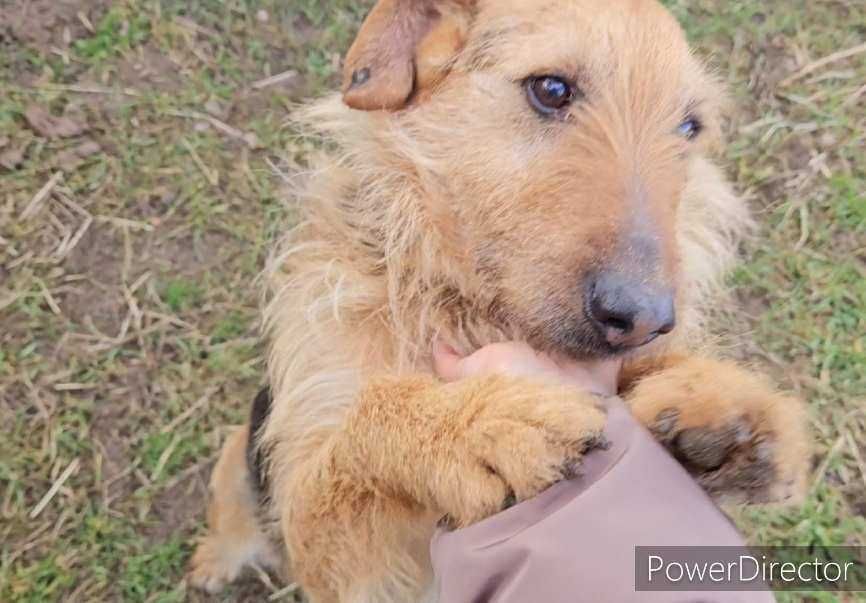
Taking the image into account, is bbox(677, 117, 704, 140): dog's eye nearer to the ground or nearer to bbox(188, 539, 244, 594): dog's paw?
the ground

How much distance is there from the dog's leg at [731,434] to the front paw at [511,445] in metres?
0.20

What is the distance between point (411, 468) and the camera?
1898 millimetres

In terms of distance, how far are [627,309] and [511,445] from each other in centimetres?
42

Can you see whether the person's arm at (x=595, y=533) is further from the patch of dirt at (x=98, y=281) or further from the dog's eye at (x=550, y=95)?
the patch of dirt at (x=98, y=281)

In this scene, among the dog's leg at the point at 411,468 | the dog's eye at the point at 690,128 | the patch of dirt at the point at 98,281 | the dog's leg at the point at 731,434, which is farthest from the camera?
the patch of dirt at the point at 98,281

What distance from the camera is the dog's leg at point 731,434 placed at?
1832 mm

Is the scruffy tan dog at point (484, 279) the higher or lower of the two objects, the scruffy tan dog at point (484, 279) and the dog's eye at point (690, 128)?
the lower

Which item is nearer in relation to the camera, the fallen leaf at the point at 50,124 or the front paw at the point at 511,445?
the front paw at the point at 511,445

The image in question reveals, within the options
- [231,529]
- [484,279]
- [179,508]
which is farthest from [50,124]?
[484,279]

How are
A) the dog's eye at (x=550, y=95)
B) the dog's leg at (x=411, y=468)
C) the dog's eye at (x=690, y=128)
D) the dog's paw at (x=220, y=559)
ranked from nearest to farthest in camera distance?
1. the dog's leg at (x=411, y=468)
2. the dog's eye at (x=550, y=95)
3. the dog's eye at (x=690, y=128)
4. the dog's paw at (x=220, y=559)

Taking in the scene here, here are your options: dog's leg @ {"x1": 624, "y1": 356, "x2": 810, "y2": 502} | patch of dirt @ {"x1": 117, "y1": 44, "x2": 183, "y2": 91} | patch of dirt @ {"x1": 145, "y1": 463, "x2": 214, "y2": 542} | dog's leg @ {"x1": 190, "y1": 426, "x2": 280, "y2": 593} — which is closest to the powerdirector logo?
dog's leg @ {"x1": 624, "y1": 356, "x2": 810, "y2": 502}

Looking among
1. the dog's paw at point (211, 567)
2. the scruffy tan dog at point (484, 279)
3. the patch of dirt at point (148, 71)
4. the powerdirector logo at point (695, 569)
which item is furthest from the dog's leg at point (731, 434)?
the patch of dirt at point (148, 71)

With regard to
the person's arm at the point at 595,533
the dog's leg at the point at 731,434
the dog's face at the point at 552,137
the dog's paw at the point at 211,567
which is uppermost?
the dog's face at the point at 552,137

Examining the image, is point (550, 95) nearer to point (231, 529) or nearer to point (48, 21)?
point (231, 529)
